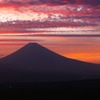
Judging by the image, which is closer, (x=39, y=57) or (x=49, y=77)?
(x=49, y=77)

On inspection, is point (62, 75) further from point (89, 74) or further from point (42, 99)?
point (42, 99)

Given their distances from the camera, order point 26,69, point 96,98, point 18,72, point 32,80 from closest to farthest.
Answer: point 96,98, point 32,80, point 18,72, point 26,69

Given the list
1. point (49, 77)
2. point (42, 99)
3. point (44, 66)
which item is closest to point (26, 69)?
point (44, 66)

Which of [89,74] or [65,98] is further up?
[65,98]

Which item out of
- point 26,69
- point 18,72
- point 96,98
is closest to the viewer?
point 96,98

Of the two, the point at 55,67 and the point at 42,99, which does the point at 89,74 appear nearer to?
the point at 55,67

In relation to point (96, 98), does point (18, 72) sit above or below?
below

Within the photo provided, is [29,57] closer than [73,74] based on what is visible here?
No

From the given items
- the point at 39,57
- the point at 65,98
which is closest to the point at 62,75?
the point at 39,57

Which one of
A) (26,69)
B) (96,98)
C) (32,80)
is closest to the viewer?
(96,98)
